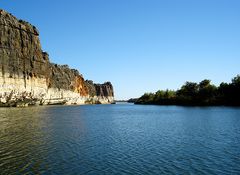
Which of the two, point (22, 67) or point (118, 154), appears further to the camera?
point (22, 67)

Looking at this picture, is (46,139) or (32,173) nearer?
(32,173)

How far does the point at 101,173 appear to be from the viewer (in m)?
16.0

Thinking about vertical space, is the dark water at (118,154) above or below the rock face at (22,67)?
below

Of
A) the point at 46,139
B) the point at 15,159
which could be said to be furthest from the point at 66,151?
the point at 46,139

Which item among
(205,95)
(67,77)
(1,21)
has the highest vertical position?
(1,21)

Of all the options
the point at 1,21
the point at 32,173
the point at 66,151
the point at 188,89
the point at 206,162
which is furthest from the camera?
the point at 188,89

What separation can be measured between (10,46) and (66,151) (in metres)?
79.6

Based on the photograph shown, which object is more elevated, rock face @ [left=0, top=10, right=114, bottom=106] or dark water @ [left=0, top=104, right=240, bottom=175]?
rock face @ [left=0, top=10, right=114, bottom=106]

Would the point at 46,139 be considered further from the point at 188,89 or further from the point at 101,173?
the point at 188,89

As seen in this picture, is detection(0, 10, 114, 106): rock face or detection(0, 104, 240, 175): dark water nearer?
detection(0, 104, 240, 175): dark water

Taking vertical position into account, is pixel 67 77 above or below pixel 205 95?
above

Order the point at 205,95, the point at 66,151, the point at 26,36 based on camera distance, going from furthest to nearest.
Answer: the point at 205,95
the point at 26,36
the point at 66,151

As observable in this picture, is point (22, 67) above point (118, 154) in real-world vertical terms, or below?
above

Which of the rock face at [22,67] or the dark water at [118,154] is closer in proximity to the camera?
the dark water at [118,154]
